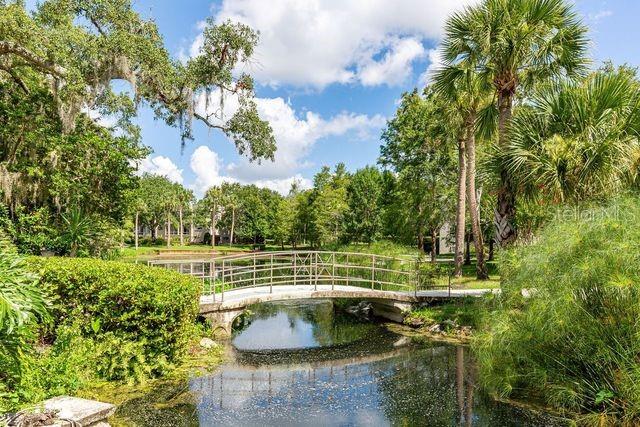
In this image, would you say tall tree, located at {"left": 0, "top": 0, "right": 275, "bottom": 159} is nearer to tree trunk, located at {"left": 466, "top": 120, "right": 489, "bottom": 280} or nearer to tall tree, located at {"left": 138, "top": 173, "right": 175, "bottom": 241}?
tree trunk, located at {"left": 466, "top": 120, "right": 489, "bottom": 280}

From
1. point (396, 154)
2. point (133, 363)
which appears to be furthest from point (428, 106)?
point (133, 363)

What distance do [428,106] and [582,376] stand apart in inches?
830

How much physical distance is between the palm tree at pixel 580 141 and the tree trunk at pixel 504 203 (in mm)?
1360

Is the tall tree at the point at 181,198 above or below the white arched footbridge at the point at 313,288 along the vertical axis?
above

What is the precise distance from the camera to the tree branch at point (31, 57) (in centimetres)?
1077

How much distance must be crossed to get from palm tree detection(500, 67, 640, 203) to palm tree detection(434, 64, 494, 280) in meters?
2.56

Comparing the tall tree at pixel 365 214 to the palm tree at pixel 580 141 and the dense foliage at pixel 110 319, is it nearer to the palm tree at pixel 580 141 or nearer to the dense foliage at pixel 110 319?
the palm tree at pixel 580 141

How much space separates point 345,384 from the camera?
8906mm

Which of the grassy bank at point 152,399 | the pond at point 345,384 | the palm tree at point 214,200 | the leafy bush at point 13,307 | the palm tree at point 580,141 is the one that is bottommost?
the pond at point 345,384

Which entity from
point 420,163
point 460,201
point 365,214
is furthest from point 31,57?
point 365,214

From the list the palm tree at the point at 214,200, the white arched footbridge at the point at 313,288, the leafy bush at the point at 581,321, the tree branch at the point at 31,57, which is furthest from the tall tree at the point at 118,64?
the palm tree at the point at 214,200

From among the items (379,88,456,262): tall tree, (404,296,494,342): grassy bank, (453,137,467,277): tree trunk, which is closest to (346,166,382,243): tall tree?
(379,88,456,262): tall tree

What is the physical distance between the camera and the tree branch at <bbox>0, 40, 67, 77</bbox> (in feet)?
35.3

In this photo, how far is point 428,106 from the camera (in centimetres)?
2602
